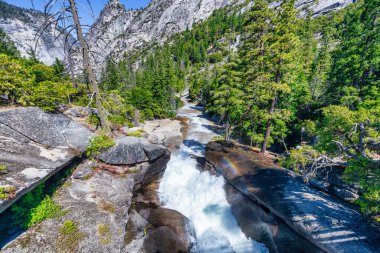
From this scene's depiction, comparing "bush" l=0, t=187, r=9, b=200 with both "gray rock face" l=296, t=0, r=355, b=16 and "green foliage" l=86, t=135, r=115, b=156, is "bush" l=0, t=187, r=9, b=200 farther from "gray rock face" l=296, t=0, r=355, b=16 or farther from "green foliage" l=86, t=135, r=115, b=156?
"gray rock face" l=296, t=0, r=355, b=16

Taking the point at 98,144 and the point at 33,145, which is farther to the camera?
the point at 98,144

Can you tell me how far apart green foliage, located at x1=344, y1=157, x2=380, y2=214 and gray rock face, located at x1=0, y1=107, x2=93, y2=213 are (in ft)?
42.0

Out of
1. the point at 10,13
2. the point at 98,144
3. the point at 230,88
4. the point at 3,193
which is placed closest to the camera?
the point at 3,193

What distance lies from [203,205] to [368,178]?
8.91 meters

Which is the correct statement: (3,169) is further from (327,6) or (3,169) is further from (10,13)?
(10,13)

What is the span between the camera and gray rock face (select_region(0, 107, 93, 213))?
21.4 ft

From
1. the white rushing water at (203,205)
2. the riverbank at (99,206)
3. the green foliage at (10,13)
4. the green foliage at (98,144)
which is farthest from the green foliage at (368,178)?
the green foliage at (10,13)

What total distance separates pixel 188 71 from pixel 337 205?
87.3 meters

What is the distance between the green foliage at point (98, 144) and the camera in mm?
10855

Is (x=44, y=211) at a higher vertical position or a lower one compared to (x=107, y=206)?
higher

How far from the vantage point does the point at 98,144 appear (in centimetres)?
1118

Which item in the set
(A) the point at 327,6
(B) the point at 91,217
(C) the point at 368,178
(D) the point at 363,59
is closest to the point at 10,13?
(B) the point at 91,217

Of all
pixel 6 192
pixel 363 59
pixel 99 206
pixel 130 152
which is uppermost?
pixel 363 59

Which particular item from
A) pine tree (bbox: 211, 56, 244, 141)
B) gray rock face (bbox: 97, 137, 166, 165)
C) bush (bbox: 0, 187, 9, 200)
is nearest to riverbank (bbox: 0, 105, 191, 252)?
gray rock face (bbox: 97, 137, 166, 165)
